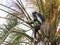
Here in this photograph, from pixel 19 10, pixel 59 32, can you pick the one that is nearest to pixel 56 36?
pixel 59 32

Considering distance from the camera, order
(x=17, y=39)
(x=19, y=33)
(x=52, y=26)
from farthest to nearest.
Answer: (x=17, y=39) → (x=19, y=33) → (x=52, y=26)

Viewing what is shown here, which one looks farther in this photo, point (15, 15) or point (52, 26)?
point (15, 15)

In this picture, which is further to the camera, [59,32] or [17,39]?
[17,39]

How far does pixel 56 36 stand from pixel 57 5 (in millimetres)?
599

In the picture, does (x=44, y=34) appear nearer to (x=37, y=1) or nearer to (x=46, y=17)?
(x=46, y=17)

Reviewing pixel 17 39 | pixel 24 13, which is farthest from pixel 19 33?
pixel 24 13

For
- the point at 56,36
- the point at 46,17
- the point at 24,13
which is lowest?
the point at 56,36

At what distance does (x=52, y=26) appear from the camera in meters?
4.25

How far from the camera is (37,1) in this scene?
15.7 ft

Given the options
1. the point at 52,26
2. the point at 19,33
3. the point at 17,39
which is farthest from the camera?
the point at 17,39

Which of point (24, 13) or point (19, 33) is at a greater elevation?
point (24, 13)

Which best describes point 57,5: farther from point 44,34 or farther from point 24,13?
point 24,13

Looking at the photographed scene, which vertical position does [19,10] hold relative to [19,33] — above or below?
above

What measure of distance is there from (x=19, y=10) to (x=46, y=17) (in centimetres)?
94
